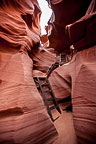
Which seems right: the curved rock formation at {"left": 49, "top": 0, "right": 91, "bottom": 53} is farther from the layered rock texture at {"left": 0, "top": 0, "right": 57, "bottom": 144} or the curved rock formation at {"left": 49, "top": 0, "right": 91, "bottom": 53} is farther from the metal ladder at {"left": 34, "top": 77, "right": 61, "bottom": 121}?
the layered rock texture at {"left": 0, "top": 0, "right": 57, "bottom": 144}

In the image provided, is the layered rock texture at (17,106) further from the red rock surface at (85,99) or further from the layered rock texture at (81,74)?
the layered rock texture at (81,74)

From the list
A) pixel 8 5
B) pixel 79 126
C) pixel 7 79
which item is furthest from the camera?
pixel 8 5

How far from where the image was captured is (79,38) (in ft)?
11.4

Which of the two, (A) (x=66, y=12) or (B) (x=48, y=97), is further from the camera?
(A) (x=66, y=12)

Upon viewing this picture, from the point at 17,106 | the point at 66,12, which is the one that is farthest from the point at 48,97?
the point at 66,12

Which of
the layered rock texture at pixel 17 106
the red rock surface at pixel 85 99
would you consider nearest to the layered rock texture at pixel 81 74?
the red rock surface at pixel 85 99

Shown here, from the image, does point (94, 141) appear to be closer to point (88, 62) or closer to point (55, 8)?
point (88, 62)

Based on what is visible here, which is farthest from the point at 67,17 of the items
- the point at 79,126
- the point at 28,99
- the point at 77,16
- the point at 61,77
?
the point at 79,126

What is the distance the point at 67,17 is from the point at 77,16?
0.70m

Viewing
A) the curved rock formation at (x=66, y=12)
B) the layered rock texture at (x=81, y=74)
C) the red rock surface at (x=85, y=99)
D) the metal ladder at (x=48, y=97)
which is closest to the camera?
the red rock surface at (x=85, y=99)

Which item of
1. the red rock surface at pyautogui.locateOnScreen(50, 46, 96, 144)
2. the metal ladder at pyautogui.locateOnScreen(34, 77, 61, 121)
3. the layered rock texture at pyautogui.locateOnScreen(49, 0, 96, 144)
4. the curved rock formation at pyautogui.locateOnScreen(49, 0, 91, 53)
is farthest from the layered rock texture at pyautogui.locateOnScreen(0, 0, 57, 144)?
the curved rock formation at pyautogui.locateOnScreen(49, 0, 91, 53)

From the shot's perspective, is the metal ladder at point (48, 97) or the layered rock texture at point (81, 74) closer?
the layered rock texture at point (81, 74)

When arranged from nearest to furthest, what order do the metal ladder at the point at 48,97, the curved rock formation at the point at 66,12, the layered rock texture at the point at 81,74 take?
1. the layered rock texture at the point at 81,74
2. the metal ladder at the point at 48,97
3. the curved rock formation at the point at 66,12

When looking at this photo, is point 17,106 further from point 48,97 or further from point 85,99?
point 48,97
